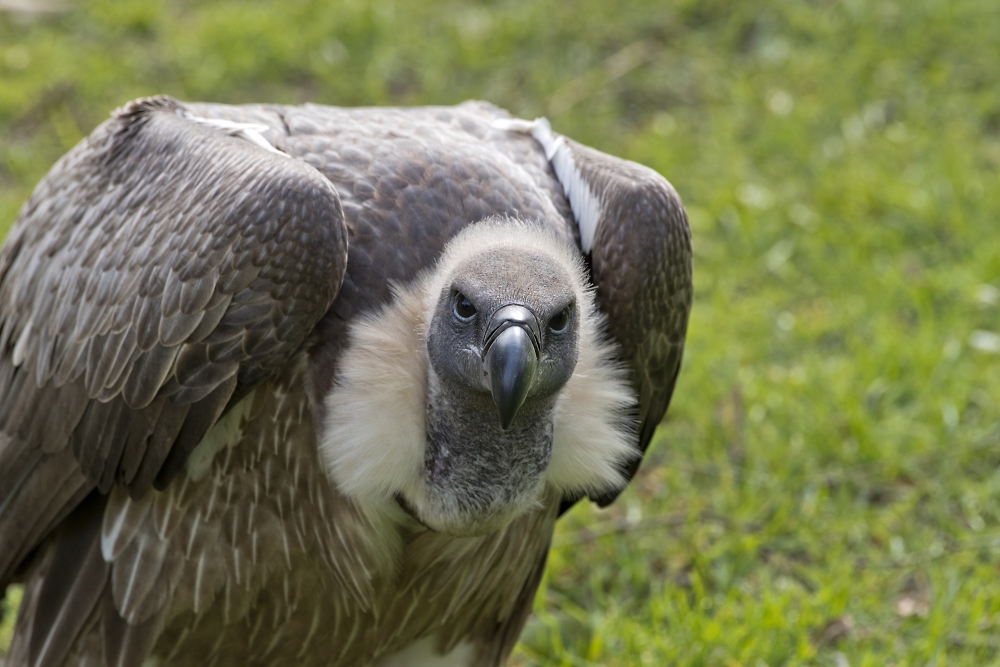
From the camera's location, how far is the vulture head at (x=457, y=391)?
11.7ft

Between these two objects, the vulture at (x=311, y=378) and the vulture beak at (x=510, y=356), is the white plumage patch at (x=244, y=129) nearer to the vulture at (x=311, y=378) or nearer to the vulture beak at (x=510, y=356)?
the vulture at (x=311, y=378)

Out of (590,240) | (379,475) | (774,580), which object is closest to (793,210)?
(774,580)

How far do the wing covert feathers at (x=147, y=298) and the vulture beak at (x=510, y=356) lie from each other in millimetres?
499

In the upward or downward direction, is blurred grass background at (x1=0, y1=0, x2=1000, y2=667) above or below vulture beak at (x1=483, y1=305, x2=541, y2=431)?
below

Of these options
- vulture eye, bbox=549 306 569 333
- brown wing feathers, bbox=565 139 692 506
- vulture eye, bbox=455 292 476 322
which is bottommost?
brown wing feathers, bbox=565 139 692 506

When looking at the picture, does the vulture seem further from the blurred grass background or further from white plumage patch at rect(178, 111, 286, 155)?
the blurred grass background

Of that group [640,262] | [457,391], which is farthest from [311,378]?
[640,262]

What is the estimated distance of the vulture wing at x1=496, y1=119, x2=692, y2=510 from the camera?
4.01m

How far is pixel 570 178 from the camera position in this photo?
4398 millimetres

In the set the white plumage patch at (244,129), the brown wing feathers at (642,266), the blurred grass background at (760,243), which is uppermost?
the white plumage patch at (244,129)

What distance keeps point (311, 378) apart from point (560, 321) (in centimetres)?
73

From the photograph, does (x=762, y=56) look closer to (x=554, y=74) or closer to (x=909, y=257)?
(x=554, y=74)

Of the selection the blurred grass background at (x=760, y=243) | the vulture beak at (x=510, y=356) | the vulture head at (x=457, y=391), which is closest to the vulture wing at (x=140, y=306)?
the vulture head at (x=457, y=391)

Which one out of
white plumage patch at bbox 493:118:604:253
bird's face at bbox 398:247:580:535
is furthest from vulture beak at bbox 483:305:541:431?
white plumage patch at bbox 493:118:604:253
